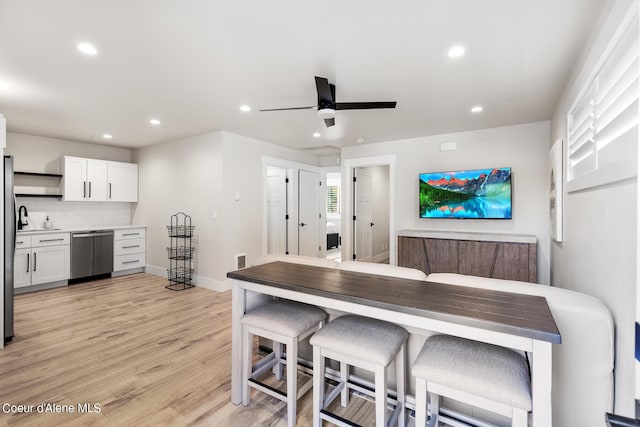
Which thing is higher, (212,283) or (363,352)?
(363,352)

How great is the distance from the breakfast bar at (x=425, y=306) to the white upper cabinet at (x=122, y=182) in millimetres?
4739

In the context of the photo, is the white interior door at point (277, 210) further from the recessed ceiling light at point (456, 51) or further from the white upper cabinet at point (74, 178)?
the recessed ceiling light at point (456, 51)

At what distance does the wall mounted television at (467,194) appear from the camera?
13.7 ft

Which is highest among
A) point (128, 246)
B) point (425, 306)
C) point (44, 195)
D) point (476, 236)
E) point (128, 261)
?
point (44, 195)

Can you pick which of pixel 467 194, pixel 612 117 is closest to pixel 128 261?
pixel 467 194

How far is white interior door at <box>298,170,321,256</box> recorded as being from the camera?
248 inches

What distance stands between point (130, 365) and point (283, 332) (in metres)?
1.55

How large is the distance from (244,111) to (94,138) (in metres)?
3.17

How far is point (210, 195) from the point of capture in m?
4.63

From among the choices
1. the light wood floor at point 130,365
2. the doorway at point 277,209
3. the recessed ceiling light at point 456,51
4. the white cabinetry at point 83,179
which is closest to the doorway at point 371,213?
the doorway at point 277,209

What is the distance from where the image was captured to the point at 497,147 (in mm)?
4301

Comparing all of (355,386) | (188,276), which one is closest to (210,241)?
(188,276)

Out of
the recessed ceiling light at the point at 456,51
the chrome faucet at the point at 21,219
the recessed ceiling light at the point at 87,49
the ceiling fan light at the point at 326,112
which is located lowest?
the chrome faucet at the point at 21,219

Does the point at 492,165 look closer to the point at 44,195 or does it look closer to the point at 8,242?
the point at 8,242
